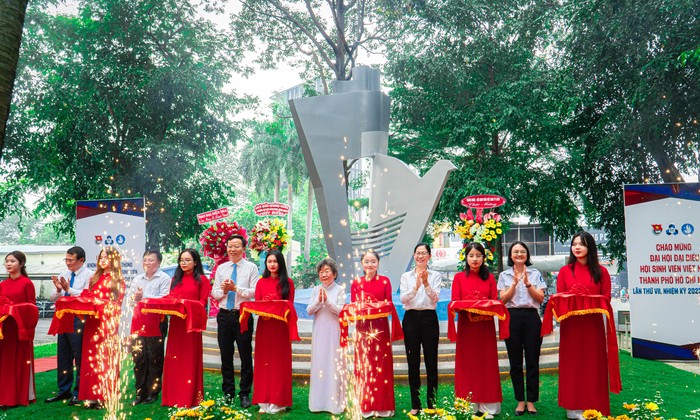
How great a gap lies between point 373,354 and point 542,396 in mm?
1920

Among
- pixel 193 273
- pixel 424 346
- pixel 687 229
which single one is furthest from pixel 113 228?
pixel 687 229

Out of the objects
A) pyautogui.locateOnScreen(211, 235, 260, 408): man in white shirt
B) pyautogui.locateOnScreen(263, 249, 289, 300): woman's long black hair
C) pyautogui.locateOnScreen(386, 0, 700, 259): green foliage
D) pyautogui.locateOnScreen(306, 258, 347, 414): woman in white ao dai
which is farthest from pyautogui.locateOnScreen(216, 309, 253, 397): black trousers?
pyautogui.locateOnScreen(386, 0, 700, 259): green foliage

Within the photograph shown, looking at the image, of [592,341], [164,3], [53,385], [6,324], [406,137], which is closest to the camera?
[592,341]

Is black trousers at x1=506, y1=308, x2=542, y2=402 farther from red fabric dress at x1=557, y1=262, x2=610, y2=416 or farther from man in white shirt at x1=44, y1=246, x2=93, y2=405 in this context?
man in white shirt at x1=44, y1=246, x2=93, y2=405

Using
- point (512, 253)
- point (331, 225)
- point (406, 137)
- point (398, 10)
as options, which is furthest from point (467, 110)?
point (512, 253)

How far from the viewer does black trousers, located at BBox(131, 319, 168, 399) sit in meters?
5.05

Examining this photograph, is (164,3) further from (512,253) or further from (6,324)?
(512,253)

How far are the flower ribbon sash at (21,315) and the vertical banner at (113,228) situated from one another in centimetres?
316

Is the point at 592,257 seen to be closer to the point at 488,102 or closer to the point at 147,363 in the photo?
the point at 147,363

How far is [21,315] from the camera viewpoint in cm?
496

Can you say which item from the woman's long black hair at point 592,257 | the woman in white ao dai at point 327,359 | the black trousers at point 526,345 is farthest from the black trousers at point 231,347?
the woman's long black hair at point 592,257

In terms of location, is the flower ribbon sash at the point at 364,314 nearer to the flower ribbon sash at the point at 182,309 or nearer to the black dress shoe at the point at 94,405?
the flower ribbon sash at the point at 182,309

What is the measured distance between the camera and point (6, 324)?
511 centimetres

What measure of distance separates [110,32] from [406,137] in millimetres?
8149
